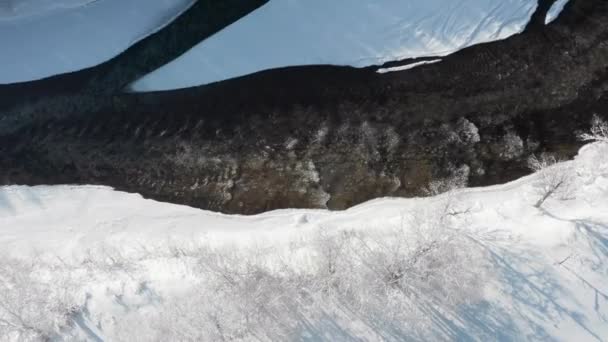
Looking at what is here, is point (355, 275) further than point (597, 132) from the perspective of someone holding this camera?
No

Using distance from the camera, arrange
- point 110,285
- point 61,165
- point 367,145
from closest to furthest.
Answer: point 110,285 < point 367,145 < point 61,165

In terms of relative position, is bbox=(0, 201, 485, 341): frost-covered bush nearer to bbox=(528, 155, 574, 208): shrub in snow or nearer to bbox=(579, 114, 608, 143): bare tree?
bbox=(528, 155, 574, 208): shrub in snow

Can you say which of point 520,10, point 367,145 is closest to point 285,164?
point 367,145

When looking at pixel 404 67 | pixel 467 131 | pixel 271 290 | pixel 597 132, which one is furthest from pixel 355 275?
pixel 597 132

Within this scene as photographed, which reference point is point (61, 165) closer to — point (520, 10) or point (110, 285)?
point (110, 285)

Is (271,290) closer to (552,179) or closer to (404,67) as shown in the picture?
(404,67)

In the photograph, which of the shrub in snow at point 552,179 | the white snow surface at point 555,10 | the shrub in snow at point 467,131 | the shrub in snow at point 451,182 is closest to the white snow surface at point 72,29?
the shrub in snow at point 467,131
